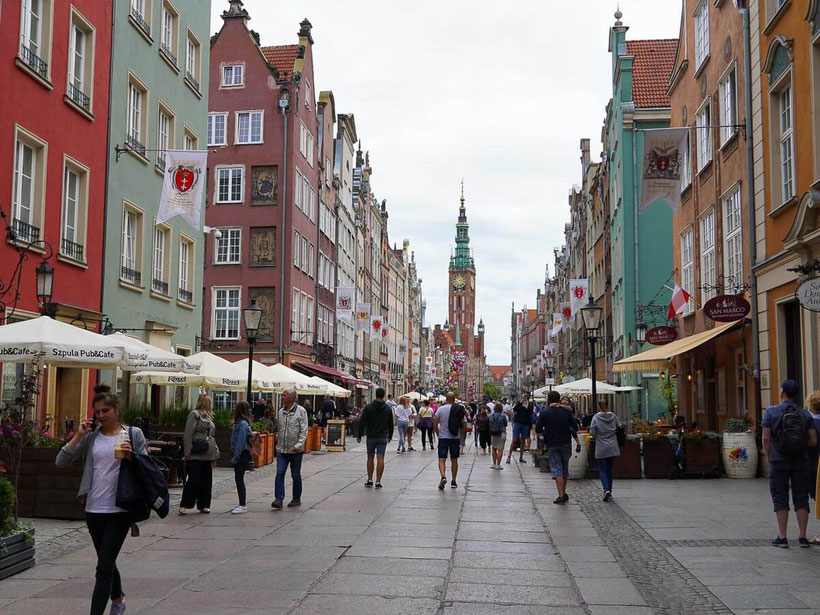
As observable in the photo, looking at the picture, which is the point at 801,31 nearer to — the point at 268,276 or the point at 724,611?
the point at 724,611

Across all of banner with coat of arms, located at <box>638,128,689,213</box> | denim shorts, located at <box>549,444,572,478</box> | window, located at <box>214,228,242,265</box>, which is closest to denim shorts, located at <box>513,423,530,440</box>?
banner with coat of arms, located at <box>638,128,689,213</box>

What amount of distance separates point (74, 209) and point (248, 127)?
79.3 ft

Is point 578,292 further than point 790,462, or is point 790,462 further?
point 578,292

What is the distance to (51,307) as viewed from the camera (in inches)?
657

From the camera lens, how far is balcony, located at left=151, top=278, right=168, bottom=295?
77.4 feet

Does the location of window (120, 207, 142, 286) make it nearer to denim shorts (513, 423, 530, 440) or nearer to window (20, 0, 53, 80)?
window (20, 0, 53, 80)

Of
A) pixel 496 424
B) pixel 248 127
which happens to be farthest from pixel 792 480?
pixel 248 127

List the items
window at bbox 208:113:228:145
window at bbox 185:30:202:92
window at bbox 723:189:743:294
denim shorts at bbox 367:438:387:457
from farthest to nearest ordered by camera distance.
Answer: window at bbox 208:113:228:145 → window at bbox 185:30:202:92 → window at bbox 723:189:743:294 → denim shorts at bbox 367:438:387:457

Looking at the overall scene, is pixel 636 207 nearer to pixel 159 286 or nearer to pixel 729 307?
pixel 729 307

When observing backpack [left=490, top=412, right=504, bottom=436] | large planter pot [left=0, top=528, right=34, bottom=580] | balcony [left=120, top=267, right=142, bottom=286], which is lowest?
large planter pot [left=0, top=528, right=34, bottom=580]

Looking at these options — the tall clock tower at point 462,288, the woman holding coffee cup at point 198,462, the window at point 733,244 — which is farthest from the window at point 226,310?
the tall clock tower at point 462,288

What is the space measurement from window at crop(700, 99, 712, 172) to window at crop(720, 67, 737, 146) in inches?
41.6

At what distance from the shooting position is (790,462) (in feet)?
32.1

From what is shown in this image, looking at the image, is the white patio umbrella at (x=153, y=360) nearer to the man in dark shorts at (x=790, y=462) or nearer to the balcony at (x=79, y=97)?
the balcony at (x=79, y=97)
